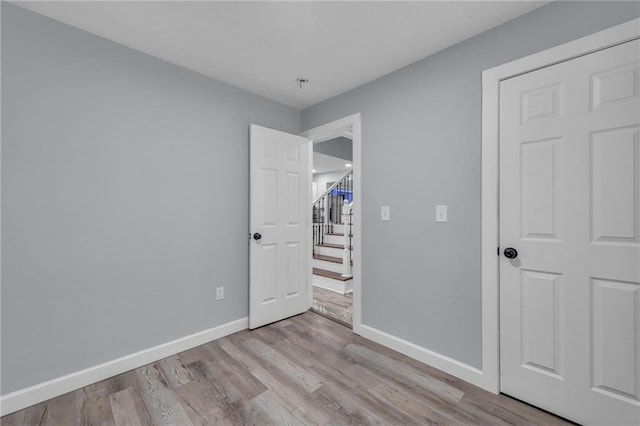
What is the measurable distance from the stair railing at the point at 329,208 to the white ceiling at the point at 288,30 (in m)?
1.72

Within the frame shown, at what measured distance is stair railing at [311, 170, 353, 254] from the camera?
547 cm

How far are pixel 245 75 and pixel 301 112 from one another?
97 centimetres

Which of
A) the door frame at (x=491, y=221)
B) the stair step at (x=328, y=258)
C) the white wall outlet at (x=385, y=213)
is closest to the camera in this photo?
the door frame at (x=491, y=221)

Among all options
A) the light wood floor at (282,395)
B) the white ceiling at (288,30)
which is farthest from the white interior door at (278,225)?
the white ceiling at (288,30)

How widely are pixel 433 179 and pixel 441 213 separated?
275mm

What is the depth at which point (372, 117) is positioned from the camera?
2545mm

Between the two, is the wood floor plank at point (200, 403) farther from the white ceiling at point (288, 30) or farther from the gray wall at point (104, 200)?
the white ceiling at point (288, 30)

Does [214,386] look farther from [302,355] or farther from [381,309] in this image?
[381,309]

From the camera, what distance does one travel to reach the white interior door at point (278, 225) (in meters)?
2.76

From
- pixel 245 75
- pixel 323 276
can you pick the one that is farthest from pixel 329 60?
pixel 323 276

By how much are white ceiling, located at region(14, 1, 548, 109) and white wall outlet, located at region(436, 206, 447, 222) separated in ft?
3.97

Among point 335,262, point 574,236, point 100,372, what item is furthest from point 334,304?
point 574,236

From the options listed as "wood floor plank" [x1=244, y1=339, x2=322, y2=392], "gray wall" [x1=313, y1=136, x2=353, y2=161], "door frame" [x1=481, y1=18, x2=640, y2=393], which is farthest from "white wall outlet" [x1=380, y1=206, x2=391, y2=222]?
"gray wall" [x1=313, y1=136, x2=353, y2=161]

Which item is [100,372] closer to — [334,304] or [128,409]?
[128,409]
